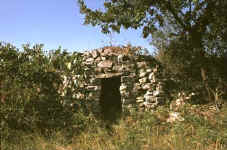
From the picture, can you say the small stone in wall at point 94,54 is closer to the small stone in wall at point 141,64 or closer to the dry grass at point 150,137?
the small stone in wall at point 141,64

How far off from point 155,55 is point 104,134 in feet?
19.3

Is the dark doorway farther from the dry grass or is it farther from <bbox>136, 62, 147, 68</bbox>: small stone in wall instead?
the dry grass

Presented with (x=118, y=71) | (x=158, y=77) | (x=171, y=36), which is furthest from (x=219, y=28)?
(x=118, y=71)

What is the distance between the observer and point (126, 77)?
9.08m

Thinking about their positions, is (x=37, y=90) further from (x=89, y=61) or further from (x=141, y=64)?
→ (x=141, y=64)

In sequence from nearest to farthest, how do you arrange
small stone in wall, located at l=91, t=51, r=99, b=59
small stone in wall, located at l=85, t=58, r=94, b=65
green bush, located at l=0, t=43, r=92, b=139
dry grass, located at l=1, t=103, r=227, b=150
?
1. dry grass, located at l=1, t=103, r=227, b=150
2. green bush, located at l=0, t=43, r=92, b=139
3. small stone in wall, located at l=85, t=58, r=94, b=65
4. small stone in wall, located at l=91, t=51, r=99, b=59

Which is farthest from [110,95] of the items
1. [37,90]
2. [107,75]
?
[37,90]

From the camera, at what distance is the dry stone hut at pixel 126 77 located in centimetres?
884

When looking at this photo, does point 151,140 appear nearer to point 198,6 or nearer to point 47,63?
point 47,63

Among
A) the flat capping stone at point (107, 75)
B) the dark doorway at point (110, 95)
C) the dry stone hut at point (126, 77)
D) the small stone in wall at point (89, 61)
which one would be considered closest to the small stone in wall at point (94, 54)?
the dry stone hut at point (126, 77)

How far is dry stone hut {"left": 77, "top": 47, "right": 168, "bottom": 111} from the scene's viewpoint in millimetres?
8836

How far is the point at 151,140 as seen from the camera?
19.2 ft

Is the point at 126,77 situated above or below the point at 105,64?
below

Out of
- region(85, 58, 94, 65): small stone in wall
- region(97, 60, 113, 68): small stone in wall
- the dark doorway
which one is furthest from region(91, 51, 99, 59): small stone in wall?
the dark doorway
